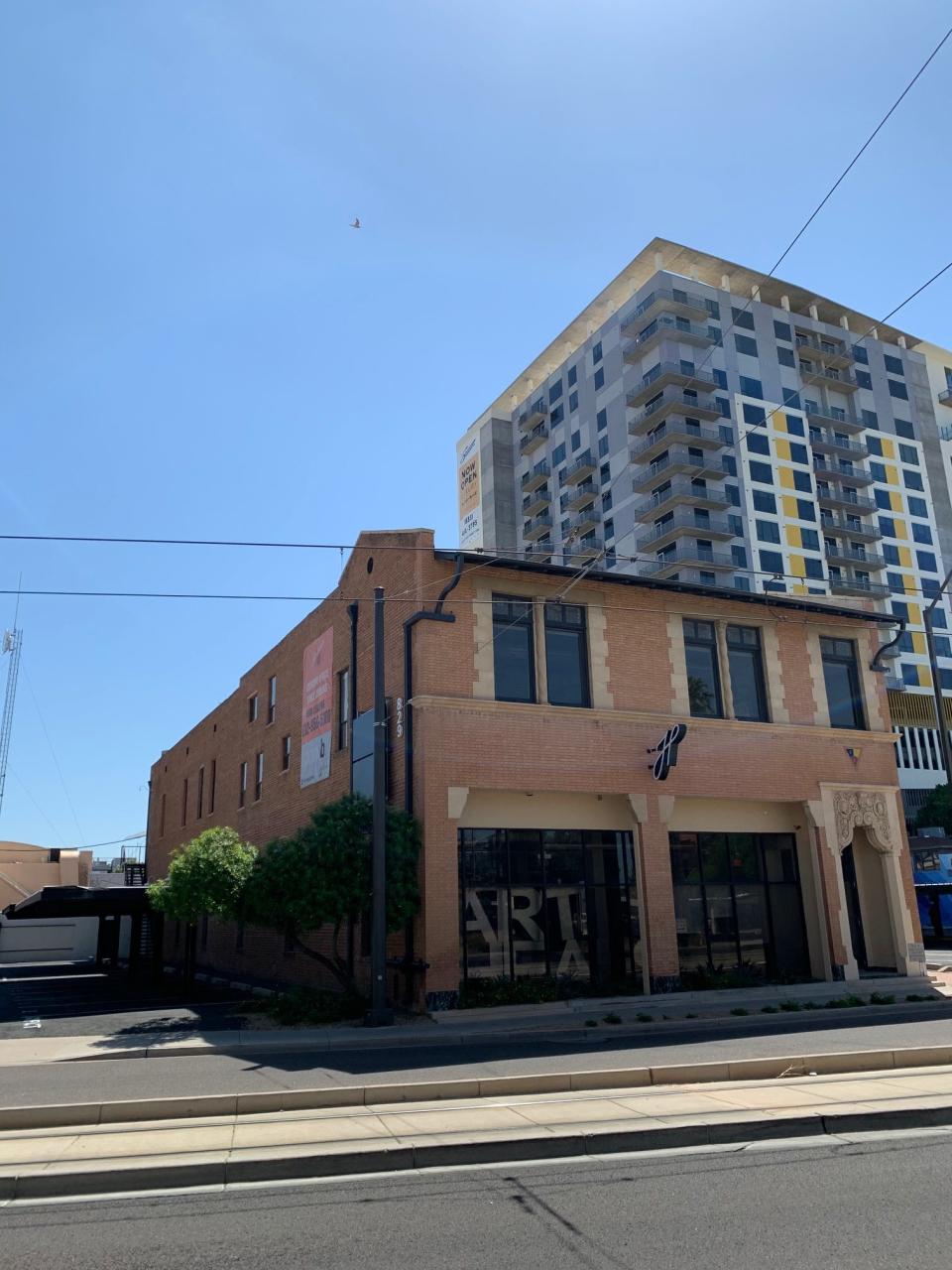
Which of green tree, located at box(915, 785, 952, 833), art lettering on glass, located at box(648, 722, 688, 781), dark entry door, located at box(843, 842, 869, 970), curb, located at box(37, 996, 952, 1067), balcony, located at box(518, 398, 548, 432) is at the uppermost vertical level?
balcony, located at box(518, 398, 548, 432)

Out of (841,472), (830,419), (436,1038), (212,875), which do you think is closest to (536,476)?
(830,419)

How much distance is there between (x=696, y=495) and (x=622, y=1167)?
66203 millimetres

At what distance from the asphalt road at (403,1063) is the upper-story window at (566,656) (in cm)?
751

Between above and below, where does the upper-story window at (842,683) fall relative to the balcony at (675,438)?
below

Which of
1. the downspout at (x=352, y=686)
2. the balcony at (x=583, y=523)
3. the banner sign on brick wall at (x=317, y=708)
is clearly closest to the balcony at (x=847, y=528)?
the balcony at (x=583, y=523)

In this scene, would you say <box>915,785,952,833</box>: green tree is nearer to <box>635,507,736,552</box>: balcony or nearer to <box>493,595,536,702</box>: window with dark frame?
<box>635,507,736,552</box>: balcony

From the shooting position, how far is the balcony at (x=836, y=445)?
7694cm

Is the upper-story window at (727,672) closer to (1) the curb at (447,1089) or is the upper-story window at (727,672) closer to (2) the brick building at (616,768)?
(2) the brick building at (616,768)

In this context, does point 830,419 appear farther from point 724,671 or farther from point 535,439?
point 724,671

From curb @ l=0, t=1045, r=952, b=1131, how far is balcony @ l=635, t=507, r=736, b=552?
59709 mm

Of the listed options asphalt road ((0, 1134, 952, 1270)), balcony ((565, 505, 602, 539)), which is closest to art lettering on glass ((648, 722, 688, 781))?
asphalt road ((0, 1134, 952, 1270))

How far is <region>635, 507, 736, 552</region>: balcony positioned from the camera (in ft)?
229

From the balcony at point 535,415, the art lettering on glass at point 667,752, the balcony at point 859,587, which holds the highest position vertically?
the balcony at point 535,415

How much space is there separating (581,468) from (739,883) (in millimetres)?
59762
